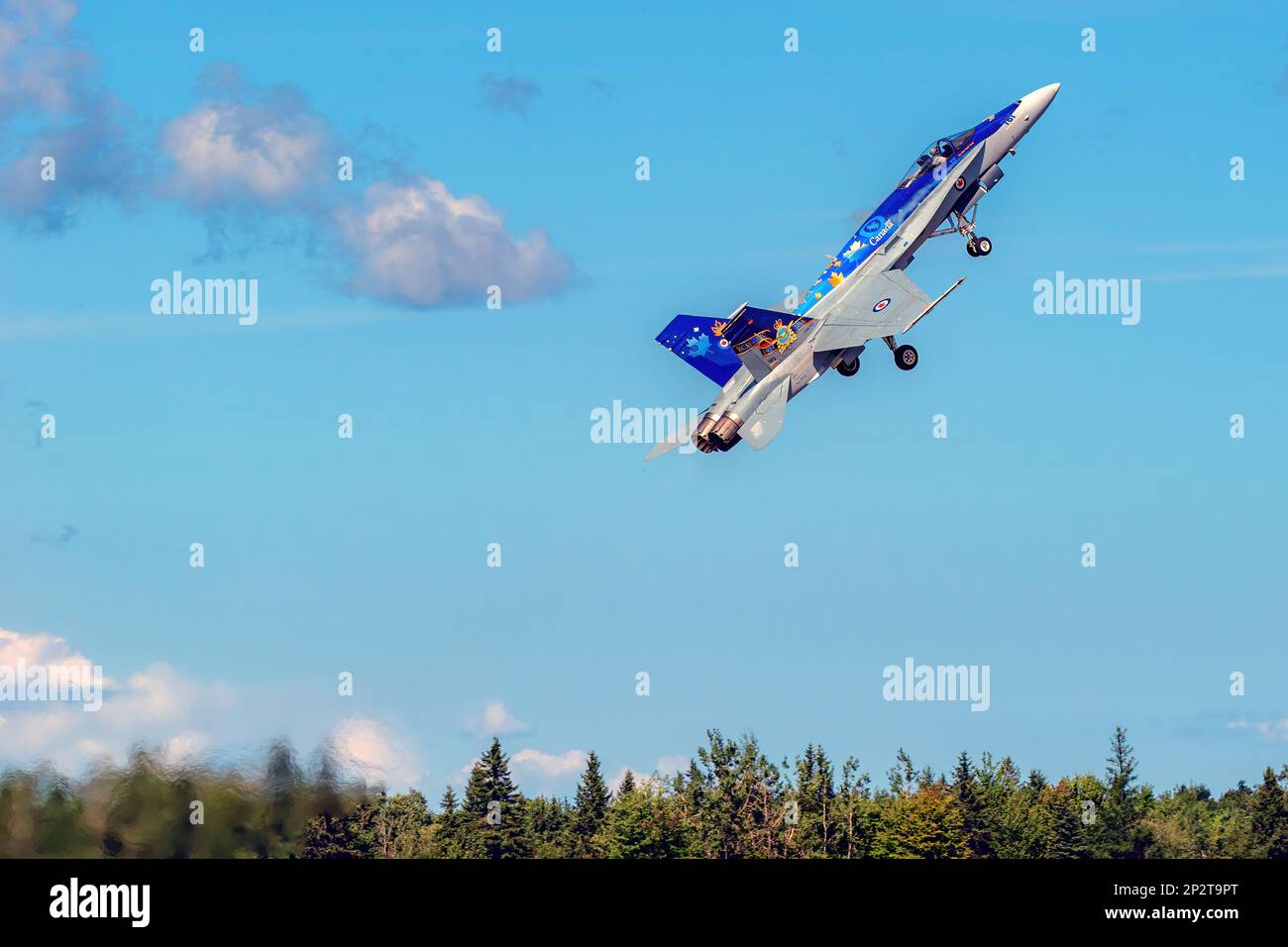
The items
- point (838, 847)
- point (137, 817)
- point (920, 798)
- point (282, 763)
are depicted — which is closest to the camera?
point (137, 817)

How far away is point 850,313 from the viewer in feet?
238

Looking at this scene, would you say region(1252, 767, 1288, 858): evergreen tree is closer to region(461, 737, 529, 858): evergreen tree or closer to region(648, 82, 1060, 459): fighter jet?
region(461, 737, 529, 858): evergreen tree

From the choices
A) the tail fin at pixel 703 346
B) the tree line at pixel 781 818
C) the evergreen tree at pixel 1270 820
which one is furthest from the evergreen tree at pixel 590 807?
the tail fin at pixel 703 346

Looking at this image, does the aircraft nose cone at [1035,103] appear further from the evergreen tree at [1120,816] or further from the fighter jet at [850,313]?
the evergreen tree at [1120,816]

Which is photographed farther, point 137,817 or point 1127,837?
point 1127,837

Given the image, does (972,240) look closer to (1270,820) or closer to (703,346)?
(703,346)

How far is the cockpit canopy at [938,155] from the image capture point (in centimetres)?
7650

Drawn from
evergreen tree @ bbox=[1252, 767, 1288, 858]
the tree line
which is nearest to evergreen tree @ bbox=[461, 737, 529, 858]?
the tree line

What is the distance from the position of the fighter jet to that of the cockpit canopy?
0.12 ft
